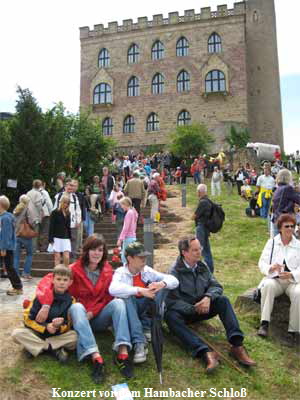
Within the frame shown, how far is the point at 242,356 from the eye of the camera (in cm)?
489

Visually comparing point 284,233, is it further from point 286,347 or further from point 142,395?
point 142,395

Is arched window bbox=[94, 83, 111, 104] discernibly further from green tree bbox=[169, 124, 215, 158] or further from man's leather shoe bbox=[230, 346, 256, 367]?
man's leather shoe bbox=[230, 346, 256, 367]

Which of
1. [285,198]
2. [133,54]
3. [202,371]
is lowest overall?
[202,371]

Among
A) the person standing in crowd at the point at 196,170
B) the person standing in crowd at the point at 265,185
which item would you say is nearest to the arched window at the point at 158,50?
the person standing in crowd at the point at 196,170

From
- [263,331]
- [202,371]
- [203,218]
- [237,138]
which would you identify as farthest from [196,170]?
[202,371]

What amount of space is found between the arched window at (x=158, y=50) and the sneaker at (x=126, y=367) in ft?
128

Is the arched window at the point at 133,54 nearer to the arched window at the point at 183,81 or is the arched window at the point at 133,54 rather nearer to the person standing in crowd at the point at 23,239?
Result: the arched window at the point at 183,81

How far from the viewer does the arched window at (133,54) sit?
41.3 m

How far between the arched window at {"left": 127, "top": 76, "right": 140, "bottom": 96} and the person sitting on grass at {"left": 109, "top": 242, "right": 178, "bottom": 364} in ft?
124

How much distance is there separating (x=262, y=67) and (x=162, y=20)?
417 inches

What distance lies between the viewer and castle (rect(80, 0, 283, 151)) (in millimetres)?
38344

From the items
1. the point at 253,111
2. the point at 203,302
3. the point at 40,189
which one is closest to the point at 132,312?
the point at 203,302

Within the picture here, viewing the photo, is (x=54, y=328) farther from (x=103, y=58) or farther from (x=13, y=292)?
(x=103, y=58)

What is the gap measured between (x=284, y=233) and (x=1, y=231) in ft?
15.1
